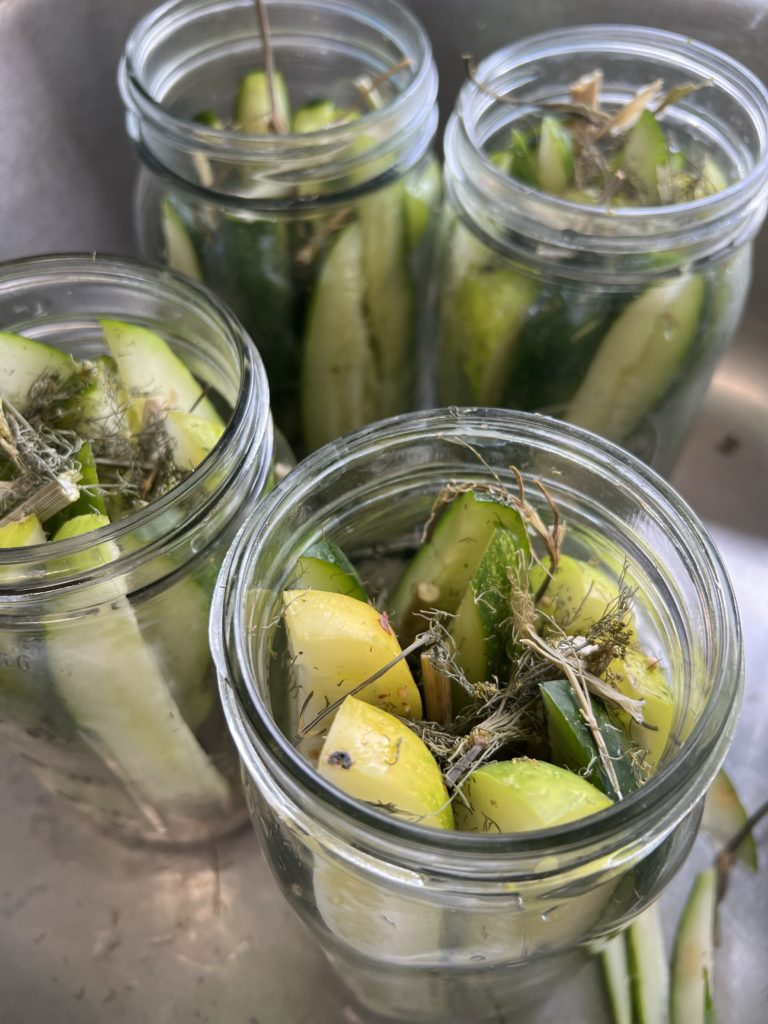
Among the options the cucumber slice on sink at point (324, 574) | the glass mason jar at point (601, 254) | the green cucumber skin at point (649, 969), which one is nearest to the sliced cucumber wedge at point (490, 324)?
the glass mason jar at point (601, 254)

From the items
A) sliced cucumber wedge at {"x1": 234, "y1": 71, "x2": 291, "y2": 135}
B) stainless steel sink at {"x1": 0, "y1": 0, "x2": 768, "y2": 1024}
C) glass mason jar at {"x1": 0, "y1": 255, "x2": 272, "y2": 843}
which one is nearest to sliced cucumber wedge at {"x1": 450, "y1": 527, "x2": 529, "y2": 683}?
glass mason jar at {"x1": 0, "y1": 255, "x2": 272, "y2": 843}

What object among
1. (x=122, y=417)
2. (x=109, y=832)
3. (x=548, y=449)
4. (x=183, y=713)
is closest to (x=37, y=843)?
(x=109, y=832)

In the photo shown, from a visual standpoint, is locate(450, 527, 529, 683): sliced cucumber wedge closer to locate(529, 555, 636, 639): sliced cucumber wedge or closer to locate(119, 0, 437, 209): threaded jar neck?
locate(529, 555, 636, 639): sliced cucumber wedge

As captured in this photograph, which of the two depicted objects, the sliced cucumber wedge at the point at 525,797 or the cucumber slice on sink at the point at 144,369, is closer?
the sliced cucumber wedge at the point at 525,797

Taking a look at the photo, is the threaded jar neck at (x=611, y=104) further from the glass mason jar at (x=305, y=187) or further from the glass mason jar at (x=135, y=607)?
the glass mason jar at (x=135, y=607)

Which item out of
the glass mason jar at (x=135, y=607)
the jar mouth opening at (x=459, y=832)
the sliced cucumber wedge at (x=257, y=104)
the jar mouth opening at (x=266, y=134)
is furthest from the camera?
the sliced cucumber wedge at (x=257, y=104)

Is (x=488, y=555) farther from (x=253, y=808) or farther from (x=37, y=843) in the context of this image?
Answer: (x=37, y=843)
